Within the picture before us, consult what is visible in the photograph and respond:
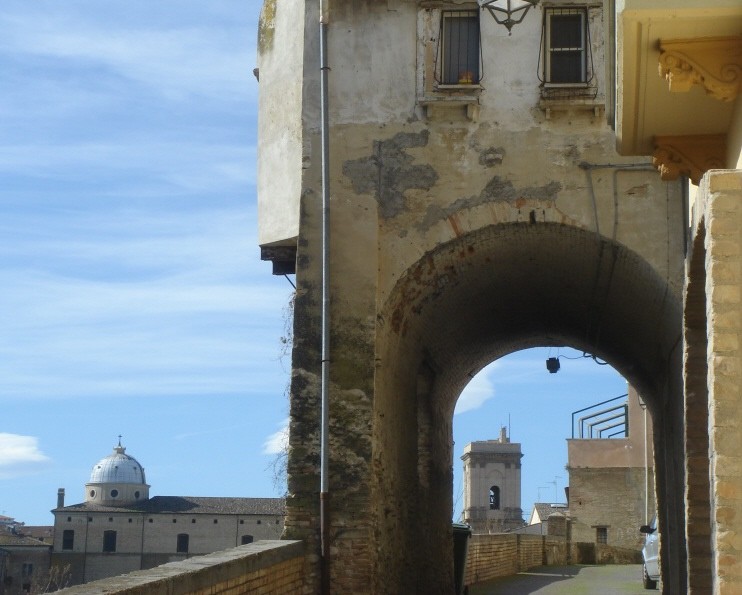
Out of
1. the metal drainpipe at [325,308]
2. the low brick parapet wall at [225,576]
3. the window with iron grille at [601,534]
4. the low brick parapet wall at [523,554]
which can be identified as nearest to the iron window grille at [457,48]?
the metal drainpipe at [325,308]

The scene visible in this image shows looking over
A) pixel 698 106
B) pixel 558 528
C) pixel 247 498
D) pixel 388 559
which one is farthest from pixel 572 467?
pixel 247 498

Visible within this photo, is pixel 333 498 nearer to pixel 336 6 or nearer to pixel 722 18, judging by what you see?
pixel 336 6

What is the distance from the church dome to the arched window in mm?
39978

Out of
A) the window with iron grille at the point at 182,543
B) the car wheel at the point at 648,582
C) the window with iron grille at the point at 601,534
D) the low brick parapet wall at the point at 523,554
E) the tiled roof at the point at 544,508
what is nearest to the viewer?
the car wheel at the point at 648,582

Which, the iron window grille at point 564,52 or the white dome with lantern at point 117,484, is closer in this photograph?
the iron window grille at point 564,52

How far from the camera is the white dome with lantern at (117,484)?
112 meters

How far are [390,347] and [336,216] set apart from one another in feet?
4.99

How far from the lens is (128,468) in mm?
114312

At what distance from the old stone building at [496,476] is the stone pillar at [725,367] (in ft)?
261

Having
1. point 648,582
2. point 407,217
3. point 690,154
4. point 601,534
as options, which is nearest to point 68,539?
point 601,534

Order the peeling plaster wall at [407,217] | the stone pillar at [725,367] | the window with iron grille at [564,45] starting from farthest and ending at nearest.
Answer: the window with iron grille at [564,45] → the peeling plaster wall at [407,217] → the stone pillar at [725,367]

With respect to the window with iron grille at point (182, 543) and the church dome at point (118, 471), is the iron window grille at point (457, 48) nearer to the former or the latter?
the window with iron grille at point (182, 543)

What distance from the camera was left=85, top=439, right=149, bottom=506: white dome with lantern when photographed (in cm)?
11169

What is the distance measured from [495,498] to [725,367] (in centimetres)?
8201
